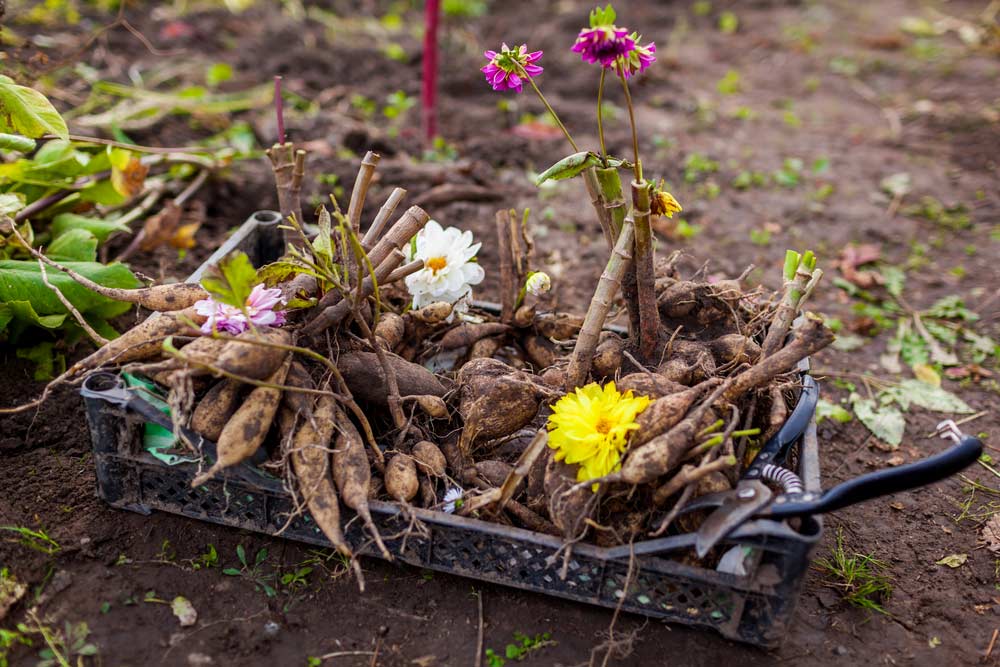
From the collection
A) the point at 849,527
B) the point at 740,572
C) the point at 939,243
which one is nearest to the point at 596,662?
the point at 740,572

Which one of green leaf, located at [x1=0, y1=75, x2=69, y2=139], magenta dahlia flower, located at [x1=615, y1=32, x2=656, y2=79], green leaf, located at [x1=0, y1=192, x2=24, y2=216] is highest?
magenta dahlia flower, located at [x1=615, y1=32, x2=656, y2=79]

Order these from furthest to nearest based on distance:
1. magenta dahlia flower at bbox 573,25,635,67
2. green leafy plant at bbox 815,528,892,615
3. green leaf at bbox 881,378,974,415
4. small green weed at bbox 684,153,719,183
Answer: small green weed at bbox 684,153,719,183, green leaf at bbox 881,378,974,415, green leafy plant at bbox 815,528,892,615, magenta dahlia flower at bbox 573,25,635,67

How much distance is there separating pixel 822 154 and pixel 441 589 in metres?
3.58

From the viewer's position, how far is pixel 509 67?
1852 mm

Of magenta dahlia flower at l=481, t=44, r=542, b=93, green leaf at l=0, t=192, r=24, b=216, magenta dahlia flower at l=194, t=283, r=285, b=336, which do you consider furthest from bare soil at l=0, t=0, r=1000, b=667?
magenta dahlia flower at l=481, t=44, r=542, b=93

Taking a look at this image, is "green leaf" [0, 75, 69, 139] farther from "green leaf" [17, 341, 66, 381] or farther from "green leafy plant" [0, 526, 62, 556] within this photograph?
"green leafy plant" [0, 526, 62, 556]

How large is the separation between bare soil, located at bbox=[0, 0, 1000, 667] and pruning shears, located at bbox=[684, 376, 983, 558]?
0.35m

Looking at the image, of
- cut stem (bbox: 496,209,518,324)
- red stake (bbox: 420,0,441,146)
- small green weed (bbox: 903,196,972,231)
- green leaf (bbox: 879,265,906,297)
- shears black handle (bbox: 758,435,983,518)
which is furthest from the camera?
small green weed (bbox: 903,196,972,231)

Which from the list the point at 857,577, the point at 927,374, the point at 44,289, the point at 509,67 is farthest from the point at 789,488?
the point at 44,289

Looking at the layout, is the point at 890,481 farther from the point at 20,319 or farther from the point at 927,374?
the point at 20,319

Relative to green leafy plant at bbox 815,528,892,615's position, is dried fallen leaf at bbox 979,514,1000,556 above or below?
above

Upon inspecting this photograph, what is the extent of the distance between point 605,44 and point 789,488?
100 centimetres

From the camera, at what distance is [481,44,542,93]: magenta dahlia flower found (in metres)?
1.84

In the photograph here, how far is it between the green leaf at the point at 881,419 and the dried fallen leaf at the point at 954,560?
497mm
